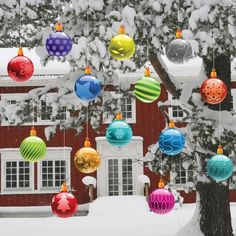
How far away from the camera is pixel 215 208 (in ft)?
42.5

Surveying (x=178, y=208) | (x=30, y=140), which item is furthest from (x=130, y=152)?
(x=30, y=140)

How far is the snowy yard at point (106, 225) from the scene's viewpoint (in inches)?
614

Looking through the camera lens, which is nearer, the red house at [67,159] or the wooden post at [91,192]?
the wooden post at [91,192]

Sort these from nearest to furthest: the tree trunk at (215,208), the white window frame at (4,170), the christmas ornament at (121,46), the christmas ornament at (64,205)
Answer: the christmas ornament at (121,46), the christmas ornament at (64,205), the tree trunk at (215,208), the white window frame at (4,170)

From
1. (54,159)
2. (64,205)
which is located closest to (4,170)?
(54,159)

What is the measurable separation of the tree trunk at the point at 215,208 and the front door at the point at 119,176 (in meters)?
11.9

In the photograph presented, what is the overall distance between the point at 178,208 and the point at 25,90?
892 cm

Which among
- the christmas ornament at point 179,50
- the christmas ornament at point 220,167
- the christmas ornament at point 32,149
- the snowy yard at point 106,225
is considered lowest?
the snowy yard at point 106,225

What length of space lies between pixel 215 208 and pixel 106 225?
191 inches

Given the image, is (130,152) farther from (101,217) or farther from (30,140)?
(30,140)

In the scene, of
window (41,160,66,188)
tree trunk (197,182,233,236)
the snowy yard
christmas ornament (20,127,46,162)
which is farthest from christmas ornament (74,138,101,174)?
window (41,160,66,188)

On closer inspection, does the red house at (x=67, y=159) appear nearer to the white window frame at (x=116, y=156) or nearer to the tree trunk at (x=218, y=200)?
the white window frame at (x=116, y=156)

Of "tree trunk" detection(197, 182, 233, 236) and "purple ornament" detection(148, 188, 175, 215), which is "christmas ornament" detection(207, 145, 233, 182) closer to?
"purple ornament" detection(148, 188, 175, 215)

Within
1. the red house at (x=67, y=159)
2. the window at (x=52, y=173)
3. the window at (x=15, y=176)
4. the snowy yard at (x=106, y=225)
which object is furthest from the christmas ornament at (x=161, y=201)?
the window at (x=15, y=176)
